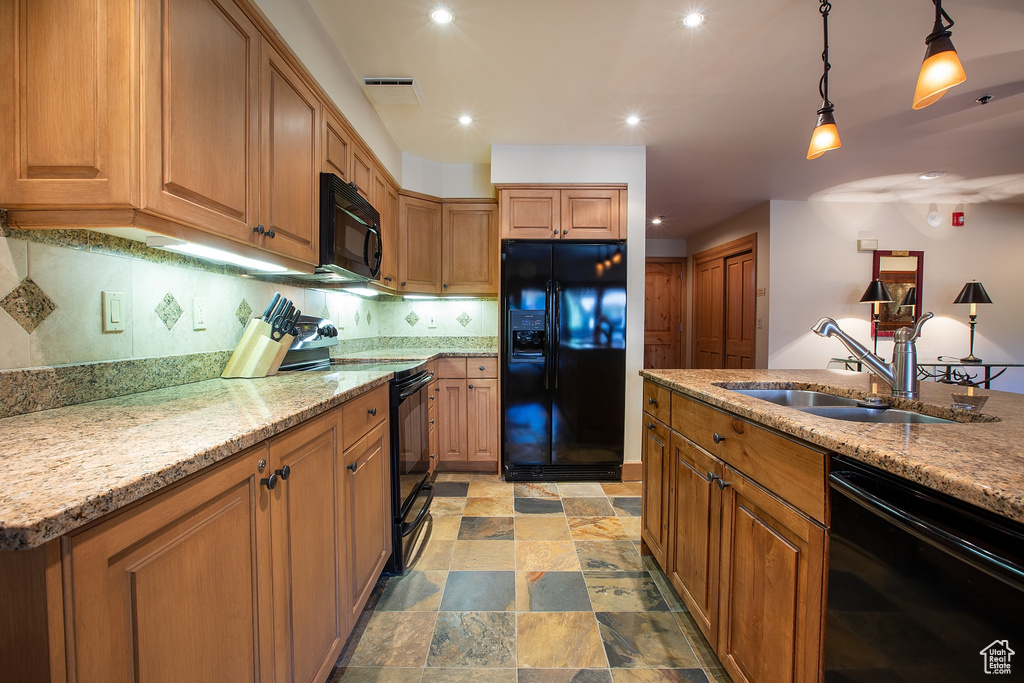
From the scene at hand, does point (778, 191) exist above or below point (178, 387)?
above

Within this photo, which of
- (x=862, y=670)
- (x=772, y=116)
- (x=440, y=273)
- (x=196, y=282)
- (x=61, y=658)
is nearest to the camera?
(x=61, y=658)

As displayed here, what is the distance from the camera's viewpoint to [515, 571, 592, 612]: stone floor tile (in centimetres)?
162

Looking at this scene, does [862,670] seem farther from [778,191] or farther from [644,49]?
[778,191]

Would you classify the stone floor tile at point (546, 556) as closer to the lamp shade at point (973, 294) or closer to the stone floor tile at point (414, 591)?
the stone floor tile at point (414, 591)

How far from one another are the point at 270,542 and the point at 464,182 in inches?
124

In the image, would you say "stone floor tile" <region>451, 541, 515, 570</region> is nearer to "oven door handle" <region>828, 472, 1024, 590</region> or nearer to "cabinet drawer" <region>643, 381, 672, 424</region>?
"cabinet drawer" <region>643, 381, 672, 424</region>

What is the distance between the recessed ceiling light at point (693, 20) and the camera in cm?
176

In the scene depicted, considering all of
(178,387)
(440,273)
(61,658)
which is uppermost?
(440,273)

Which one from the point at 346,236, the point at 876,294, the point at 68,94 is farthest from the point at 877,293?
the point at 68,94

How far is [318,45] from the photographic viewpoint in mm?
1794

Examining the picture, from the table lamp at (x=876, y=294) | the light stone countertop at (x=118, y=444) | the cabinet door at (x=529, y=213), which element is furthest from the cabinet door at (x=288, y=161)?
the table lamp at (x=876, y=294)

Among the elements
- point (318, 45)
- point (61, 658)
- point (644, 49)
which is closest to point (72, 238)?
point (61, 658)

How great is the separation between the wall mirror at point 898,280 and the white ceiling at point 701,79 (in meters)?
0.96

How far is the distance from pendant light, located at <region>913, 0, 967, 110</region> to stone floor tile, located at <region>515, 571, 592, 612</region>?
2.16m
